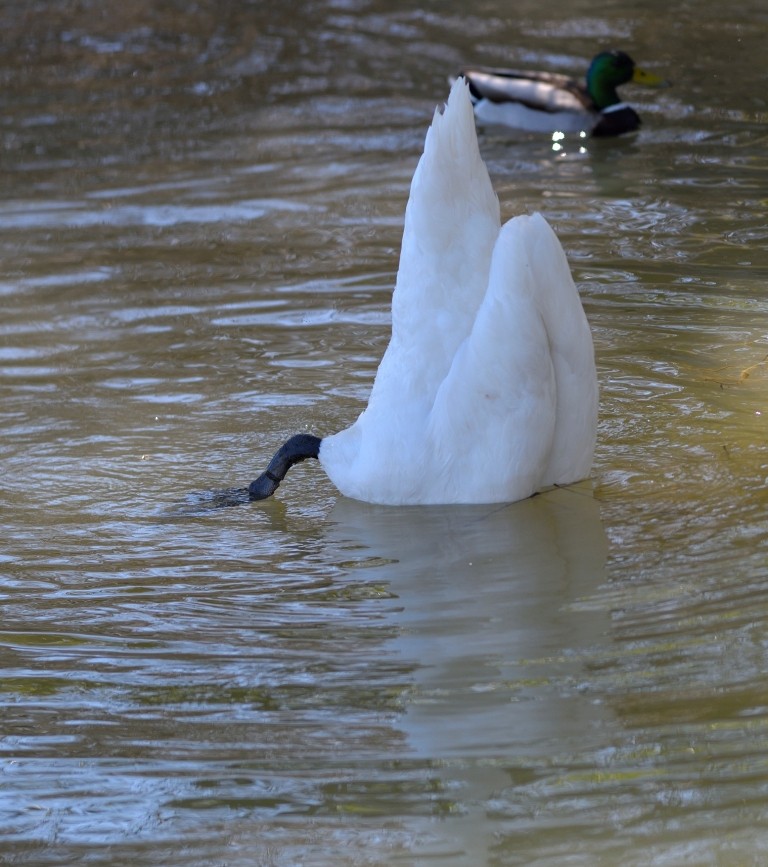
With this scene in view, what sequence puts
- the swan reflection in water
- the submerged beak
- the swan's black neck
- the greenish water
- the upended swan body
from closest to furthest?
the greenish water, the swan reflection in water, the upended swan body, the swan's black neck, the submerged beak


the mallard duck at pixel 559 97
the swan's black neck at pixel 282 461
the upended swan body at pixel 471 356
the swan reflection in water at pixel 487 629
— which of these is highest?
the mallard duck at pixel 559 97

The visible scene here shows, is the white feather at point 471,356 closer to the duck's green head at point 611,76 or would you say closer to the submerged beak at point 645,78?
the duck's green head at point 611,76

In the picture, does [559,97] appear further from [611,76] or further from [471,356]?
[471,356]

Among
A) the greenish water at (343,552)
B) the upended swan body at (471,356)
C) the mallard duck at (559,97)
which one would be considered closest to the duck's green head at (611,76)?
the mallard duck at (559,97)

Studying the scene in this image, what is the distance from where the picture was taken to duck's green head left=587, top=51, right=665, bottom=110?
38.4ft

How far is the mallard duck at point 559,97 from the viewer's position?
38.3ft

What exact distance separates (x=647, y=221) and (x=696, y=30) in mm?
5845

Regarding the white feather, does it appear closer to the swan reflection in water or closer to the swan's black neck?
the swan reflection in water

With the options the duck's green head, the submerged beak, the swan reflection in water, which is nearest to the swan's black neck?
the swan reflection in water

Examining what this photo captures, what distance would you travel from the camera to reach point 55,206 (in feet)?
33.0

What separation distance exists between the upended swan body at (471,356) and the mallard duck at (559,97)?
22.2 feet

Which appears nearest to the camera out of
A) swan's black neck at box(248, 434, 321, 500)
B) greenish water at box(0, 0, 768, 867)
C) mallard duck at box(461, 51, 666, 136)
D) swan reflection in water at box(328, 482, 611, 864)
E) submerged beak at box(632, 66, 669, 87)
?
greenish water at box(0, 0, 768, 867)

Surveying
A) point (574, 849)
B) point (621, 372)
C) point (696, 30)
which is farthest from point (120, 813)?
point (696, 30)

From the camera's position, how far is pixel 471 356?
16.2ft
